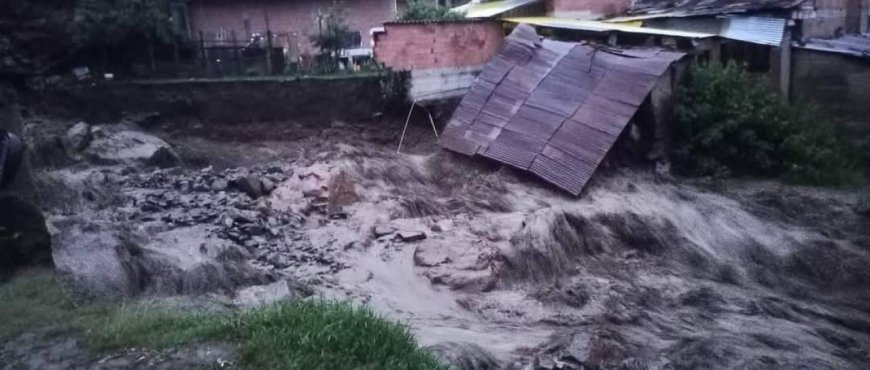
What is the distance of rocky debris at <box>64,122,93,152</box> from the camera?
13242 millimetres

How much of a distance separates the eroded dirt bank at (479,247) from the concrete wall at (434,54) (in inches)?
49.7

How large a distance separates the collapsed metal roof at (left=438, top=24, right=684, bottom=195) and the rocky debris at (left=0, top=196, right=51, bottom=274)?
7.83 metres

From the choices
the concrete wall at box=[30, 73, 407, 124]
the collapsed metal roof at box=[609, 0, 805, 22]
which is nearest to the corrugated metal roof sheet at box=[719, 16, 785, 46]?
the collapsed metal roof at box=[609, 0, 805, 22]

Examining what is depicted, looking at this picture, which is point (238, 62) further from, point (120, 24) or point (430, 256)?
point (430, 256)

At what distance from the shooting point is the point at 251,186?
12.3m

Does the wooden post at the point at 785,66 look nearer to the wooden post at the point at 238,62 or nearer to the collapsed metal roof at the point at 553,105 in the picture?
the collapsed metal roof at the point at 553,105

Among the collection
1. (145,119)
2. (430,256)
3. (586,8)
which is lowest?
(430,256)

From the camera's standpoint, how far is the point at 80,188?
1191 centimetres

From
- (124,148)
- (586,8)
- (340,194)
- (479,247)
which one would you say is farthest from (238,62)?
(586,8)

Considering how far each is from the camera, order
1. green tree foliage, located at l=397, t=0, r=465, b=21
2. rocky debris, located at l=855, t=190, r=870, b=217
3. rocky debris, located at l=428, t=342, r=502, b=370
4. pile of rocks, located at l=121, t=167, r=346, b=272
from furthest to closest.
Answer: green tree foliage, located at l=397, t=0, r=465, b=21
rocky debris, located at l=855, t=190, r=870, b=217
pile of rocks, located at l=121, t=167, r=346, b=272
rocky debris, located at l=428, t=342, r=502, b=370

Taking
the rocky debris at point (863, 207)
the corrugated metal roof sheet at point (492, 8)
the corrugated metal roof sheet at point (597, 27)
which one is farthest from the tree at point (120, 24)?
the rocky debris at point (863, 207)

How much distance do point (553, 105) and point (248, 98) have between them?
229 inches

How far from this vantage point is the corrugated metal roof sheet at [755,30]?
15531 millimetres

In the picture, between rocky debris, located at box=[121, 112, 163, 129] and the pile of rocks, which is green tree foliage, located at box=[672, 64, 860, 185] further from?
rocky debris, located at box=[121, 112, 163, 129]
